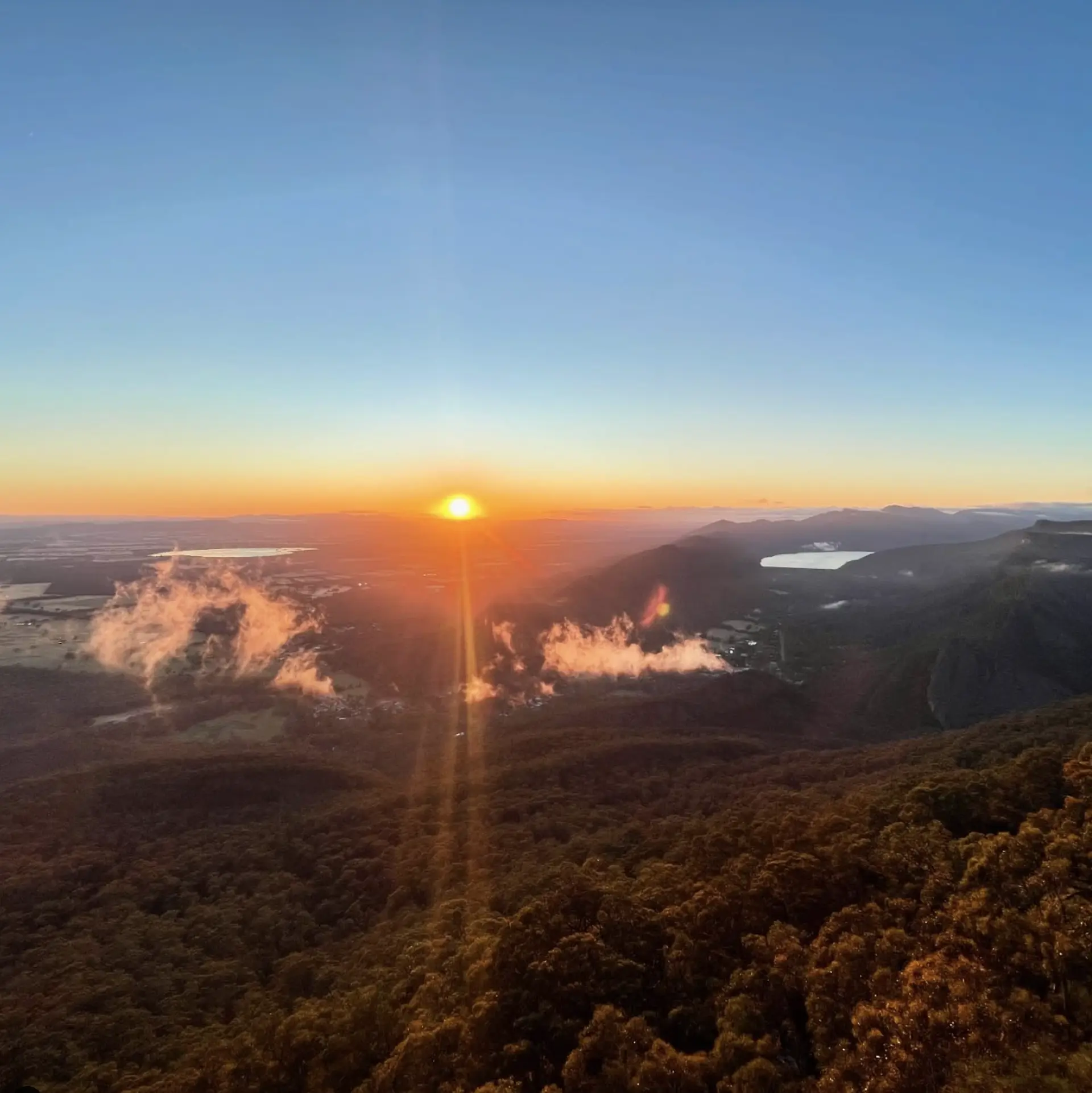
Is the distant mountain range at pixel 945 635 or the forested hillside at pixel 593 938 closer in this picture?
the forested hillside at pixel 593 938

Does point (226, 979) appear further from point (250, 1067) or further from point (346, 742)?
point (346, 742)

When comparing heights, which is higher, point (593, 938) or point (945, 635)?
Result: point (593, 938)

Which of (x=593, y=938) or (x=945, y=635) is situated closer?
(x=593, y=938)

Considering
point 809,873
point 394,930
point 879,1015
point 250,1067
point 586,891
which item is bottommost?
point 394,930

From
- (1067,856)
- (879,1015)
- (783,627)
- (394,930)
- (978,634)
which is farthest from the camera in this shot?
(783,627)

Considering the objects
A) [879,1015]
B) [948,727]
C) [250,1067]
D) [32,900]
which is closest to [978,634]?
[948,727]

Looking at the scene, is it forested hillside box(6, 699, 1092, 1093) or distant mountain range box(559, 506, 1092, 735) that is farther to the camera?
distant mountain range box(559, 506, 1092, 735)

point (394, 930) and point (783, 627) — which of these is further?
point (783, 627)

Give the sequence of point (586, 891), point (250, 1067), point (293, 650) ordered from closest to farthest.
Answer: point (250, 1067) < point (586, 891) < point (293, 650)
